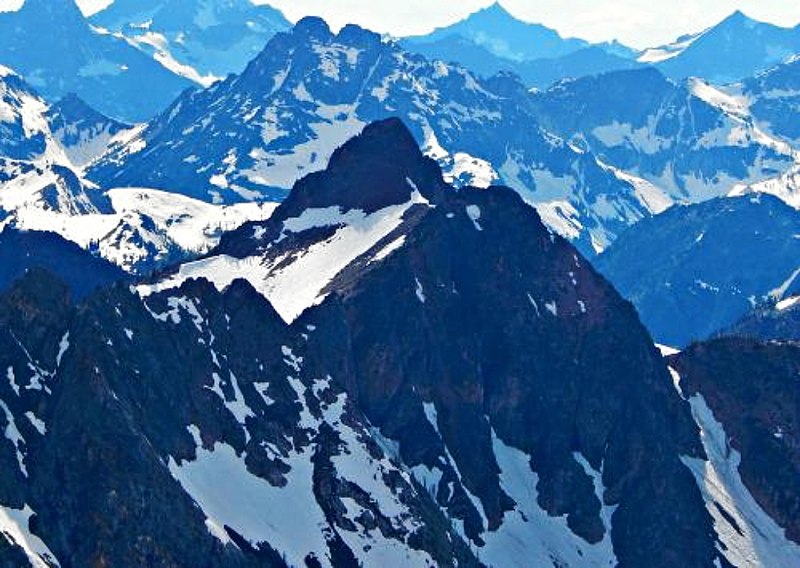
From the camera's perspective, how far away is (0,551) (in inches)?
7805
